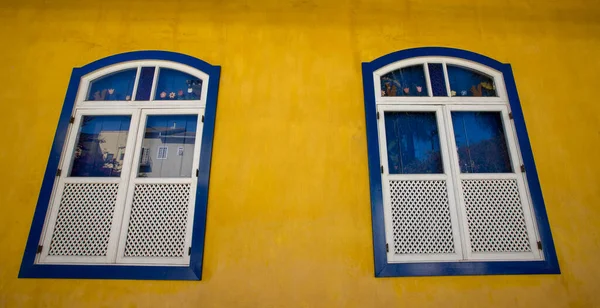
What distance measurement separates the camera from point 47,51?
3109 mm

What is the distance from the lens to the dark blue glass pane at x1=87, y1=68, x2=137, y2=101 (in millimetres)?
3018

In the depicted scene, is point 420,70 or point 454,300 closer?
point 454,300

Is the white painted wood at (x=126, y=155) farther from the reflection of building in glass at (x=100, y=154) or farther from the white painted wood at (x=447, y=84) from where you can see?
the white painted wood at (x=447, y=84)

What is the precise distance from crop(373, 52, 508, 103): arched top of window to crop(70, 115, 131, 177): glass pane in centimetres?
244

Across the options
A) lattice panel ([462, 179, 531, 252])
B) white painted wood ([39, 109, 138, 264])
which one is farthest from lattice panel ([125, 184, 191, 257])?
lattice panel ([462, 179, 531, 252])

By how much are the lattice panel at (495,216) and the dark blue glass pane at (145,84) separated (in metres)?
3.05

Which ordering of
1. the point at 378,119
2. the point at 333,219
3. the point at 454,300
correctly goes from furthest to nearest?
the point at 378,119 < the point at 333,219 < the point at 454,300

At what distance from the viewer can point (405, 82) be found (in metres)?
3.05

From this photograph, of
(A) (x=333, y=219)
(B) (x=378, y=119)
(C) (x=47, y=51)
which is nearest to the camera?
(A) (x=333, y=219)

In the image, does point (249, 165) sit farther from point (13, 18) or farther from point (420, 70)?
point (13, 18)

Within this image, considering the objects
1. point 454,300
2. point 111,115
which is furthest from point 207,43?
point 454,300

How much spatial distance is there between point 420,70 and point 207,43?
→ 7.11 feet

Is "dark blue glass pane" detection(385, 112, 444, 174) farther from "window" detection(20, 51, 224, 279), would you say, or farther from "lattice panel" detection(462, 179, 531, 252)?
"window" detection(20, 51, 224, 279)

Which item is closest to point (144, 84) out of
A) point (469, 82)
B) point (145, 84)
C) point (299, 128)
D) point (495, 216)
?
point (145, 84)
